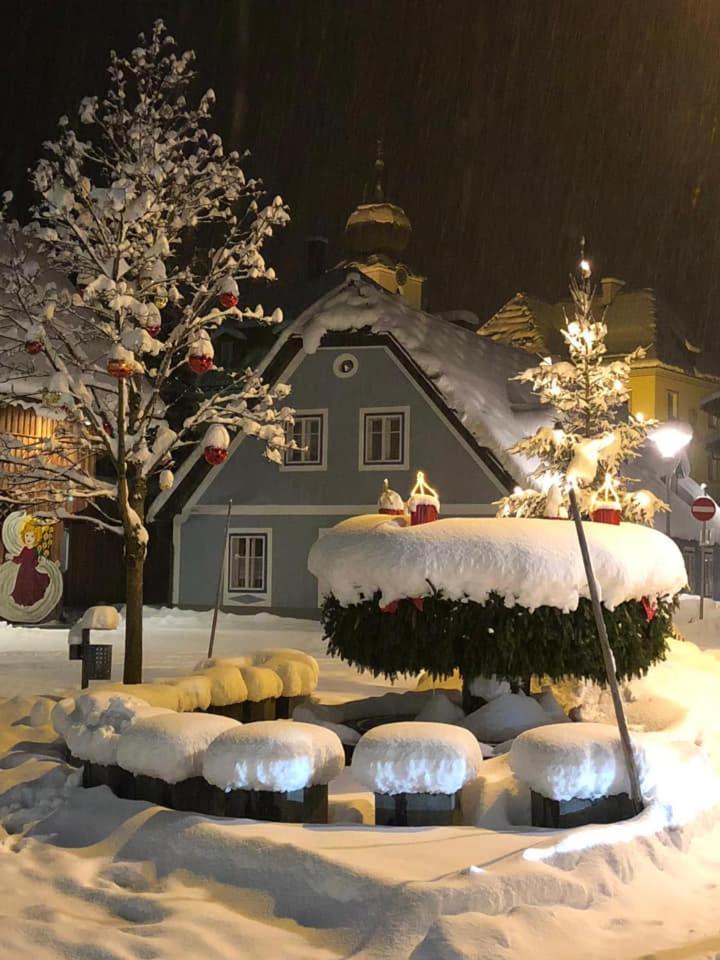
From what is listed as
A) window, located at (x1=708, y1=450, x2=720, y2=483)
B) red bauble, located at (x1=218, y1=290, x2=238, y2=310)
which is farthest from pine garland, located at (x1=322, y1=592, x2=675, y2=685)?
window, located at (x1=708, y1=450, x2=720, y2=483)

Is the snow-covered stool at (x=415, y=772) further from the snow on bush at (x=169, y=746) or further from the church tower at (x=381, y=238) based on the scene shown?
the church tower at (x=381, y=238)

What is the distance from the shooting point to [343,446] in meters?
25.2

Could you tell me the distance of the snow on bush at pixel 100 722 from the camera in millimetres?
7878

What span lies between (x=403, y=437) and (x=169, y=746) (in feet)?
57.4

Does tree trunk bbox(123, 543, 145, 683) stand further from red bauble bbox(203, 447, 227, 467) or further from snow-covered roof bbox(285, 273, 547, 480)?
snow-covered roof bbox(285, 273, 547, 480)

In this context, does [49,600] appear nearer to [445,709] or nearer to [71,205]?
[71,205]

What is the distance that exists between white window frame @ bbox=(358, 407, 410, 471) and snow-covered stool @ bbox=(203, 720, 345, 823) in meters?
17.4

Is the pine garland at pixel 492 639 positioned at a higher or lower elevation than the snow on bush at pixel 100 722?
higher

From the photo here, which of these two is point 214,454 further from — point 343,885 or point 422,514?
point 343,885

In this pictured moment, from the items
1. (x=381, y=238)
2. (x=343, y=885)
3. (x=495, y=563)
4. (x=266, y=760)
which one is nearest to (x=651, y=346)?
(x=381, y=238)

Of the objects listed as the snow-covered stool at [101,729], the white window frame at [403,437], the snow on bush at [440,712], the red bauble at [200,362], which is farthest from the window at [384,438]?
the snow-covered stool at [101,729]

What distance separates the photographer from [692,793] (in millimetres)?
7348

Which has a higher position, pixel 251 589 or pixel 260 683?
pixel 251 589

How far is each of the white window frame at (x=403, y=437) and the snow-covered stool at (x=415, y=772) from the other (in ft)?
57.4
